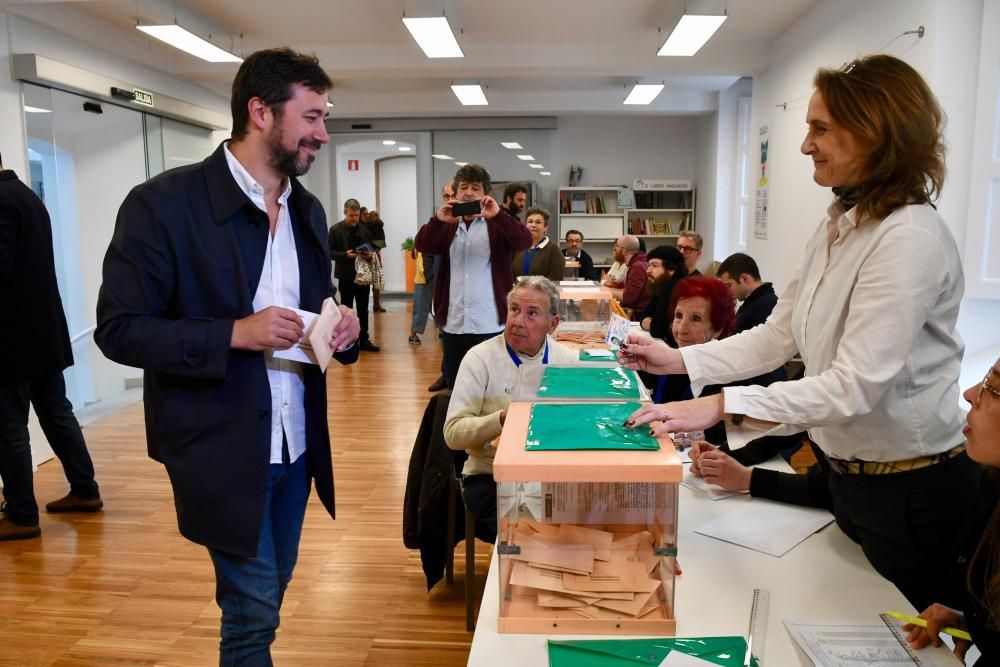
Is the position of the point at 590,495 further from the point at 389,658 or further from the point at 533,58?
the point at 533,58

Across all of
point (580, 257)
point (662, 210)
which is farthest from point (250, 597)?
point (662, 210)

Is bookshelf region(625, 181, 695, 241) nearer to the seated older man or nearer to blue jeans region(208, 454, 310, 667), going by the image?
the seated older man

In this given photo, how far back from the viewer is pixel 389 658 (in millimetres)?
2639

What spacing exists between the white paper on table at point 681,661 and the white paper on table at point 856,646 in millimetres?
187

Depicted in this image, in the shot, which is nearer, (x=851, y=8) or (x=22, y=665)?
(x=22, y=665)

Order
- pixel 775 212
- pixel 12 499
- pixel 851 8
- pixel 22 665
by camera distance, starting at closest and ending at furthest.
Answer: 1. pixel 22 665
2. pixel 12 499
3. pixel 851 8
4. pixel 775 212

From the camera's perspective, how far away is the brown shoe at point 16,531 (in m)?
3.63

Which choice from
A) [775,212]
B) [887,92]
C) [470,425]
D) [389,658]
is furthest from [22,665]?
[775,212]

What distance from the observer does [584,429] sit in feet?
4.52

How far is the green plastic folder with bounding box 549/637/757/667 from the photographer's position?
1.24m

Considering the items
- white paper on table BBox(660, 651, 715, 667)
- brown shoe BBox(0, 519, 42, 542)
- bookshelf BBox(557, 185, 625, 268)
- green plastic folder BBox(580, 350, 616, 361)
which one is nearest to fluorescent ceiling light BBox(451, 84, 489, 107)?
bookshelf BBox(557, 185, 625, 268)

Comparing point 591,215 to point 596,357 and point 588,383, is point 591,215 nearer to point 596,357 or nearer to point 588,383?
point 596,357

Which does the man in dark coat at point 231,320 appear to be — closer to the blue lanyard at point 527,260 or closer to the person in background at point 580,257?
the blue lanyard at point 527,260

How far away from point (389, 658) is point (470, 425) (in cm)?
88
